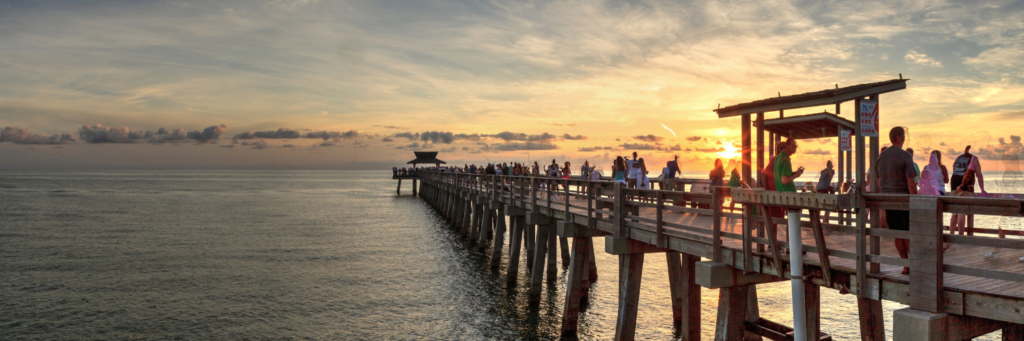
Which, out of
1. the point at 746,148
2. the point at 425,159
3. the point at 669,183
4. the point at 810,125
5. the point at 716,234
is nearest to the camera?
the point at 716,234

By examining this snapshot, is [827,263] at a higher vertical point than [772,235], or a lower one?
lower

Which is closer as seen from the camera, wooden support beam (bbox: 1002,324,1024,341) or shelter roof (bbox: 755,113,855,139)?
wooden support beam (bbox: 1002,324,1024,341)

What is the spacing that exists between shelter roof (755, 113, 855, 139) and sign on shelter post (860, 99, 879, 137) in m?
1.81

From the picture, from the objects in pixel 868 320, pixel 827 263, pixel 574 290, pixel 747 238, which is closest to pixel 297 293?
pixel 574 290

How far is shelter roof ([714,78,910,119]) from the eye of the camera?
5.41m

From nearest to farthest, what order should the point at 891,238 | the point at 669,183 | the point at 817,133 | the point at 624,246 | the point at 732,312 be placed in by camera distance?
the point at 891,238 → the point at 732,312 → the point at 817,133 → the point at 624,246 → the point at 669,183

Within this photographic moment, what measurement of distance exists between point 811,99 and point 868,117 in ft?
2.40

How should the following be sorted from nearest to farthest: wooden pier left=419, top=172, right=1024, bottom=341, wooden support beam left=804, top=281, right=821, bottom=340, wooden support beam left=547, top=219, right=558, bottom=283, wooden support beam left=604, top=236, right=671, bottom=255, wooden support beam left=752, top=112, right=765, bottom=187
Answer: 1. wooden pier left=419, top=172, right=1024, bottom=341
2. wooden support beam left=752, top=112, right=765, bottom=187
3. wooden support beam left=804, top=281, right=821, bottom=340
4. wooden support beam left=604, top=236, right=671, bottom=255
5. wooden support beam left=547, top=219, right=558, bottom=283

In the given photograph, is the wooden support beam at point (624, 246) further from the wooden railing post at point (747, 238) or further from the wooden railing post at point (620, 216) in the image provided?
the wooden railing post at point (747, 238)

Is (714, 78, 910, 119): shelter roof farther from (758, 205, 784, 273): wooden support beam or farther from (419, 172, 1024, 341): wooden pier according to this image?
(758, 205, 784, 273): wooden support beam

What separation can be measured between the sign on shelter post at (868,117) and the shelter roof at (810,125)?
1.81 meters

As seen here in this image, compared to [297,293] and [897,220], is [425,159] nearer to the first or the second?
[297,293]

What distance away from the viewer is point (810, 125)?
8.12 m

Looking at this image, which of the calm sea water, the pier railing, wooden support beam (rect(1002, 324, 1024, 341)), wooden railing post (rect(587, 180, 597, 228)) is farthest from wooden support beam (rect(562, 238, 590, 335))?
wooden support beam (rect(1002, 324, 1024, 341))
